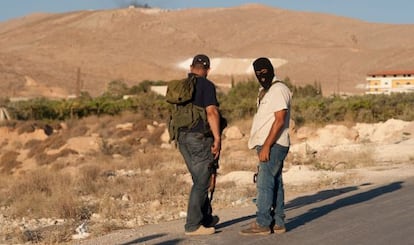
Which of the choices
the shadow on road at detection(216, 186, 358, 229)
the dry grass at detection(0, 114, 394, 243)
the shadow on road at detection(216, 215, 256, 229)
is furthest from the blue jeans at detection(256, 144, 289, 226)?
the dry grass at detection(0, 114, 394, 243)

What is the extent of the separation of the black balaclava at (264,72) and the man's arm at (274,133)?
39cm

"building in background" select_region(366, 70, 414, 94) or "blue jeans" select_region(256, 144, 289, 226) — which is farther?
"building in background" select_region(366, 70, 414, 94)

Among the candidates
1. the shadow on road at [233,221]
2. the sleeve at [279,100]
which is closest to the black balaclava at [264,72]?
the sleeve at [279,100]

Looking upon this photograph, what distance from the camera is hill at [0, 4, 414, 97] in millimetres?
102400

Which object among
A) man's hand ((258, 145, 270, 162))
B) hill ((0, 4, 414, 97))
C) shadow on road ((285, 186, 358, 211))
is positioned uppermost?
hill ((0, 4, 414, 97))

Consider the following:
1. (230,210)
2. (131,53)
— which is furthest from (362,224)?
(131,53)

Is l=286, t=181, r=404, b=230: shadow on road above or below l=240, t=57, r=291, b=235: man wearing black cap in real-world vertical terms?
below

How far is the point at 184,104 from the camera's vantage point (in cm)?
929

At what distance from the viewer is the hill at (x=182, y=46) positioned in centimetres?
10240

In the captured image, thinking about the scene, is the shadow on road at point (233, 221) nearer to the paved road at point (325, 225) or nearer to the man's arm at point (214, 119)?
the paved road at point (325, 225)

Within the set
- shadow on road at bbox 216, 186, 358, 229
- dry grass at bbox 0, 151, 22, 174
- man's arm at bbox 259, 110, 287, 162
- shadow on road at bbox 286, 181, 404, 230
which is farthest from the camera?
dry grass at bbox 0, 151, 22, 174

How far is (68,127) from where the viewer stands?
4431 centimetres

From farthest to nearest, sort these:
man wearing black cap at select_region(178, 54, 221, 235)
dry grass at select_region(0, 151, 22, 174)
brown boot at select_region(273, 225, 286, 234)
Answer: dry grass at select_region(0, 151, 22, 174) < brown boot at select_region(273, 225, 286, 234) < man wearing black cap at select_region(178, 54, 221, 235)

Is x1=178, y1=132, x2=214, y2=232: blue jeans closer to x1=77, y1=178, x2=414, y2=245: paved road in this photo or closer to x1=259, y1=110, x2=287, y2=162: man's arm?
x1=77, y1=178, x2=414, y2=245: paved road
